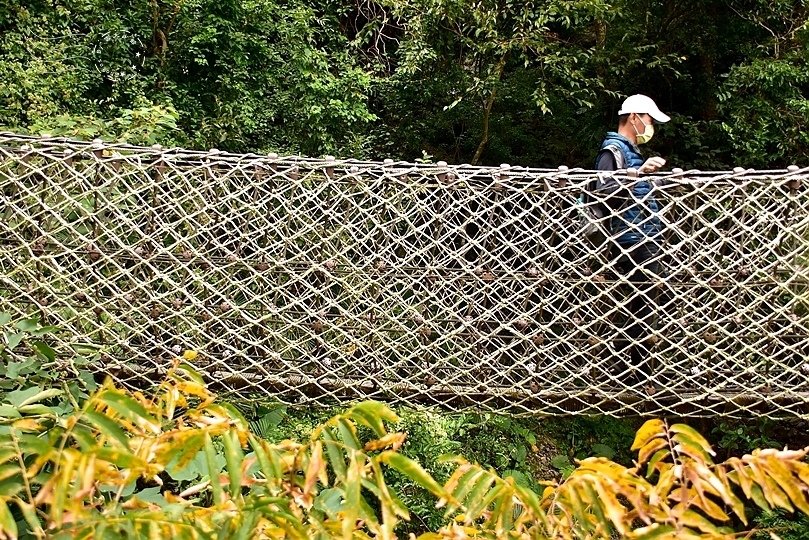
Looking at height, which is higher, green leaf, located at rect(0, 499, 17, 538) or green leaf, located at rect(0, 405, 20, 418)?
green leaf, located at rect(0, 499, 17, 538)

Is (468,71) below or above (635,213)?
above

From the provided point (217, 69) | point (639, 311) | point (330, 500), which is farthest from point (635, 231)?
point (217, 69)

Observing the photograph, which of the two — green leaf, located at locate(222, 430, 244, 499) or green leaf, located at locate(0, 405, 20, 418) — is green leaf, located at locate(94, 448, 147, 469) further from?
green leaf, located at locate(0, 405, 20, 418)

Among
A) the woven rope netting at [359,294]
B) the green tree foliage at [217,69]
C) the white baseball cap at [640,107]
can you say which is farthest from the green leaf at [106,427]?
the green tree foliage at [217,69]

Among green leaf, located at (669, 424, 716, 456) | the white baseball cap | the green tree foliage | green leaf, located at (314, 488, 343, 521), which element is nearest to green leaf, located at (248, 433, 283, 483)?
green leaf, located at (314, 488, 343, 521)

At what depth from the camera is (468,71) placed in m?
4.48

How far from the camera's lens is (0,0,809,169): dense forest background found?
3814mm

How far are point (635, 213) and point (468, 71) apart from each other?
276 centimetres

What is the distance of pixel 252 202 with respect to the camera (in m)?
1.88

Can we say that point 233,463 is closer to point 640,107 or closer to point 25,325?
point 25,325

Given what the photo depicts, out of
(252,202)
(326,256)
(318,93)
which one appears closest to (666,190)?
(326,256)

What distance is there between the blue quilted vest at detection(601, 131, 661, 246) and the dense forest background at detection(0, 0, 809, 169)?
71.3 inches

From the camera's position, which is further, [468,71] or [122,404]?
[468,71]

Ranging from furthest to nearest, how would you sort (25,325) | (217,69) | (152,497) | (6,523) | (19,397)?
1. (217,69)
2. (25,325)
3. (19,397)
4. (152,497)
5. (6,523)
